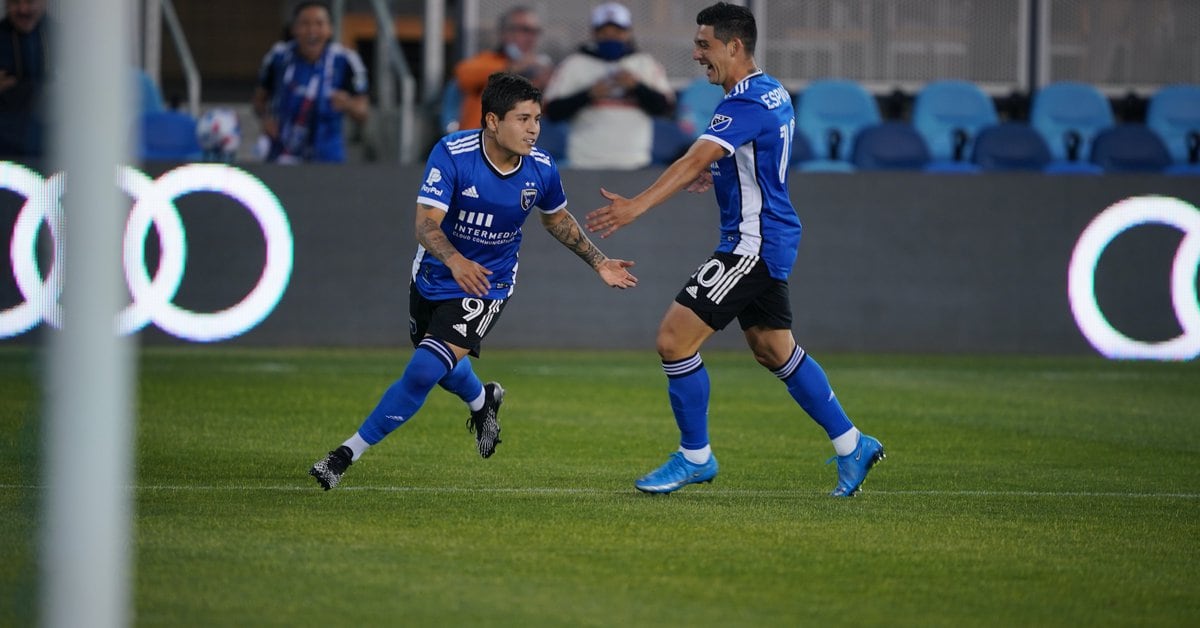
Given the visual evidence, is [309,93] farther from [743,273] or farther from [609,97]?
[743,273]

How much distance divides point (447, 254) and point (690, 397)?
1211mm

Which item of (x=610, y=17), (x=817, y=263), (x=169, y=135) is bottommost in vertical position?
(x=817, y=263)

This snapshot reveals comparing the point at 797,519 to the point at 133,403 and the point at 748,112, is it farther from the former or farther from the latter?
the point at 133,403

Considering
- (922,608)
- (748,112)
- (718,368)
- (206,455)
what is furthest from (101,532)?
(718,368)

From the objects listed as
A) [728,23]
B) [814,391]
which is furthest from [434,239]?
[814,391]

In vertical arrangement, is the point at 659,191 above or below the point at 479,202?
above

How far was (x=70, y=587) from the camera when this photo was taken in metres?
3.56

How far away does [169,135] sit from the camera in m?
15.2

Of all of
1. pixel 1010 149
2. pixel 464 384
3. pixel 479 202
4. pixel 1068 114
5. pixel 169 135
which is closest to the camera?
pixel 479 202

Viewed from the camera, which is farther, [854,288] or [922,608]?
[854,288]

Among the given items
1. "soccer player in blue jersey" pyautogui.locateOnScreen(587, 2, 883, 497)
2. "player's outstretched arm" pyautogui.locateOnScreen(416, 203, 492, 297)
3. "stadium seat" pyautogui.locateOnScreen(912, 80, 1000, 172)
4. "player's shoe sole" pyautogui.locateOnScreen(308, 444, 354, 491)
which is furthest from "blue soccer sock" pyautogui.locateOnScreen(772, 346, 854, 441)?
"stadium seat" pyautogui.locateOnScreen(912, 80, 1000, 172)

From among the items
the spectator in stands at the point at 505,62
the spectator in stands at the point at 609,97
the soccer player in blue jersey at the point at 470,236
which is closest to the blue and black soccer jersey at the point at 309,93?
the spectator in stands at the point at 505,62

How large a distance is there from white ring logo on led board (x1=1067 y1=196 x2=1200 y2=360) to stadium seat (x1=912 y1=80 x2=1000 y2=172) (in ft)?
7.26

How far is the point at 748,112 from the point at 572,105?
7.58m
